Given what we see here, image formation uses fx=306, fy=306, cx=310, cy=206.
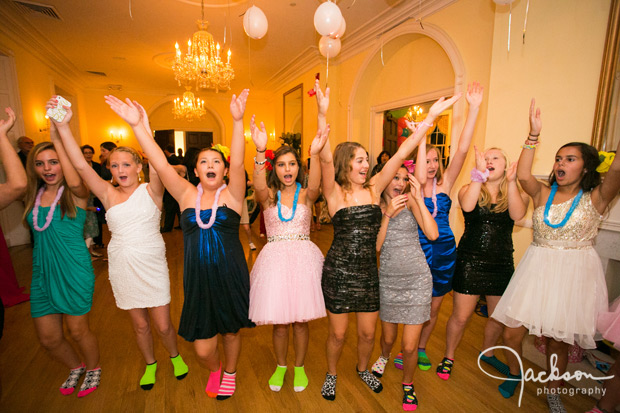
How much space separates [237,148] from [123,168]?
32.5 inches

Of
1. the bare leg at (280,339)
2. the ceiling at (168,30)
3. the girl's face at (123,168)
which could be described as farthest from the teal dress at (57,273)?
the ceiling at (168,30)

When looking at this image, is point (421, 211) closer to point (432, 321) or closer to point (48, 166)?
point (432, 321)

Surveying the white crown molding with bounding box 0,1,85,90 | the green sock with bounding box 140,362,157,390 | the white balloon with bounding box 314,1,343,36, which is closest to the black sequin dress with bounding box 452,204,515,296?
the white balloon with bounding box 314,1,343,36

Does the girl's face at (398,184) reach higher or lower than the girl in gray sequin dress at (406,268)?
higher

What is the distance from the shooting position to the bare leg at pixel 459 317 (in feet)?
7.34

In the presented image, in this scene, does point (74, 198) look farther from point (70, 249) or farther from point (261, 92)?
point (261, 92)

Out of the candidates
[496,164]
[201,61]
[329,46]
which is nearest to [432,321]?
[496,164]

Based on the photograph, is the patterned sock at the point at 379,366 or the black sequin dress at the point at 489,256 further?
the patterned sock at the point at 379,366

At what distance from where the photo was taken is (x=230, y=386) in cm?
212

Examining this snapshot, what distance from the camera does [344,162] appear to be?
1992 mm

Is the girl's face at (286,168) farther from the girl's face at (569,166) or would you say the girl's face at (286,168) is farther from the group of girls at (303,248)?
the girl's face at (569,166)

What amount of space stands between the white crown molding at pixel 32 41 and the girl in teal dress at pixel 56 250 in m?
5.20

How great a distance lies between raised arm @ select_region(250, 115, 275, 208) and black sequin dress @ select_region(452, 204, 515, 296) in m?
1.51

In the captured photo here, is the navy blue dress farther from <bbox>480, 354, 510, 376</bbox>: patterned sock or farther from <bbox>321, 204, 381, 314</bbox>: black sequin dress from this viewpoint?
<bbox>480, 354, 510, 376</bbox>: patterned sock
